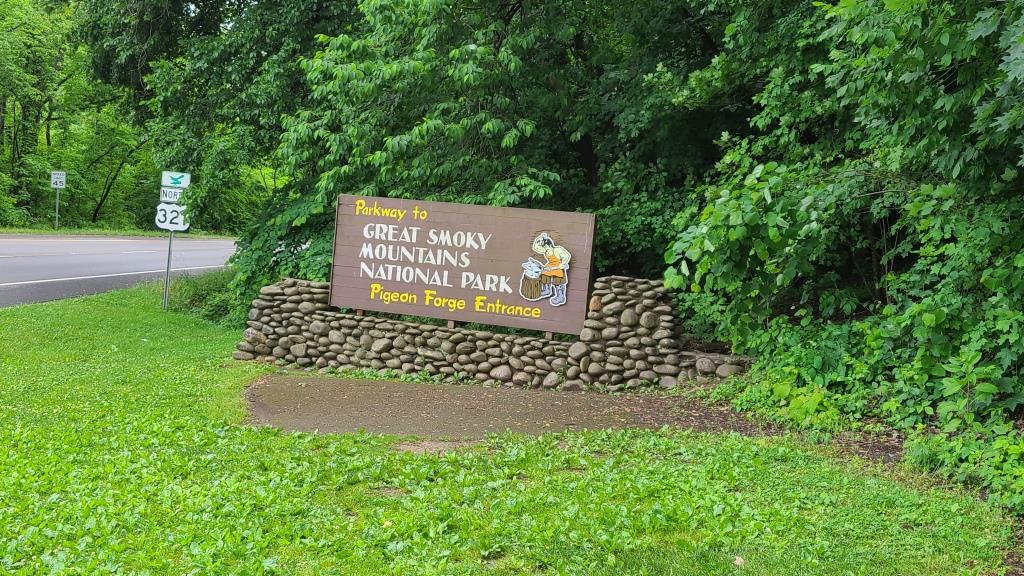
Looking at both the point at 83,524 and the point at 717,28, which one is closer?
the point at 83,524

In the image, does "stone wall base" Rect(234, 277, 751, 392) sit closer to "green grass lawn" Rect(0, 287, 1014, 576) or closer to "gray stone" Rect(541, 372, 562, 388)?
"gray stone" Rect(541, 372, 562, 388)

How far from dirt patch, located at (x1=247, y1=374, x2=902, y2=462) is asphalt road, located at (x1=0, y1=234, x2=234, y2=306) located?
29.8 ft

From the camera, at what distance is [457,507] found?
5340mm

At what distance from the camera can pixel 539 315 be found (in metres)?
10.5

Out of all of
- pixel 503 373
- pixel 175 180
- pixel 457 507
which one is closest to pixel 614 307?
pixel 503 373

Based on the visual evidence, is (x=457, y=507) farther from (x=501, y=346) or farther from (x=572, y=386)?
(x=501, y=346)

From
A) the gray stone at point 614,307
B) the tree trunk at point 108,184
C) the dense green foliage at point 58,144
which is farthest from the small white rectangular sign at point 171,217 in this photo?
the tree trunk at point 108,184

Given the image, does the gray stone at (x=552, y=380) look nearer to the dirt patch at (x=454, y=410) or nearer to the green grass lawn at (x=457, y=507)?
the dirt patch at (x=454, y=410)

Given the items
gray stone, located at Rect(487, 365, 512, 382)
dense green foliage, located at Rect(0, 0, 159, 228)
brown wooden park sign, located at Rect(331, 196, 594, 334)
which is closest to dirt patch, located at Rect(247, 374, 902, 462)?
gray stone, located at Rect(487, 365, 512, 382)

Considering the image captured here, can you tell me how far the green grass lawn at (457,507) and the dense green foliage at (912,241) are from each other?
962 millimetres

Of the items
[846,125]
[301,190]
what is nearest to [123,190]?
[301,190]

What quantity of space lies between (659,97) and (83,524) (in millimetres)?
8645

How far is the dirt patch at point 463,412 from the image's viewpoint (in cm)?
767

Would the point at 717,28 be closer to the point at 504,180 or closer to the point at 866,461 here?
the point at 504,180
